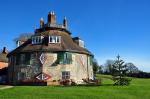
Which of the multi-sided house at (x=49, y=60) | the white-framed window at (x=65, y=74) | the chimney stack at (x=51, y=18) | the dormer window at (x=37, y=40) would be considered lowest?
the white-framed window at (x=65, y=74)

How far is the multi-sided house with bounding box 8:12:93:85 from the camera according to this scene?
182 feet

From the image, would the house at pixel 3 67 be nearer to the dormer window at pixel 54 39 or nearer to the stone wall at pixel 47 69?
the stone wall at pixel 47 69

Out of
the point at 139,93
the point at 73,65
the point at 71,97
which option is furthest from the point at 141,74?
the point at 71,97

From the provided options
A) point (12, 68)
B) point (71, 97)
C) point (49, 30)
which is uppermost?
point (49, 30)

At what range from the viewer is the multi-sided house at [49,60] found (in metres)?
55.4

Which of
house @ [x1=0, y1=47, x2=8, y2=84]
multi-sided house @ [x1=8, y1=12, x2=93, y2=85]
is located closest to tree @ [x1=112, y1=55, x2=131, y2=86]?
multi-sided house @ [x1=8, y1=12, x2=93, y2=85]

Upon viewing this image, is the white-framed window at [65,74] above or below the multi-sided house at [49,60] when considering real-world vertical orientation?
below

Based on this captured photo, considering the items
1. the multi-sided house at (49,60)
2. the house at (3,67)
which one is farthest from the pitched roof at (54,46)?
the house at (3,67)

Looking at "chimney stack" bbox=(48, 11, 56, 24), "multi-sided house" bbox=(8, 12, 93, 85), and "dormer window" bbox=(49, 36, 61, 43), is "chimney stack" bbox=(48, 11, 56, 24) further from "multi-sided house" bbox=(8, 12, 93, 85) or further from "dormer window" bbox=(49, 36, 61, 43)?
"dormer window" bbox=(49, 36, 61, 43)

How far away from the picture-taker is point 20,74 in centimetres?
5747

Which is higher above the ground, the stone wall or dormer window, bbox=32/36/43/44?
dormer window, bbox=32/36/43/44

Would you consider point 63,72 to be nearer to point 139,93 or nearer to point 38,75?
point 38,75

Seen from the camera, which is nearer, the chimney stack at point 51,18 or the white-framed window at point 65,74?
the white-framed window at point 65,74

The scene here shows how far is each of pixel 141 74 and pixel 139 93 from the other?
55.7m
